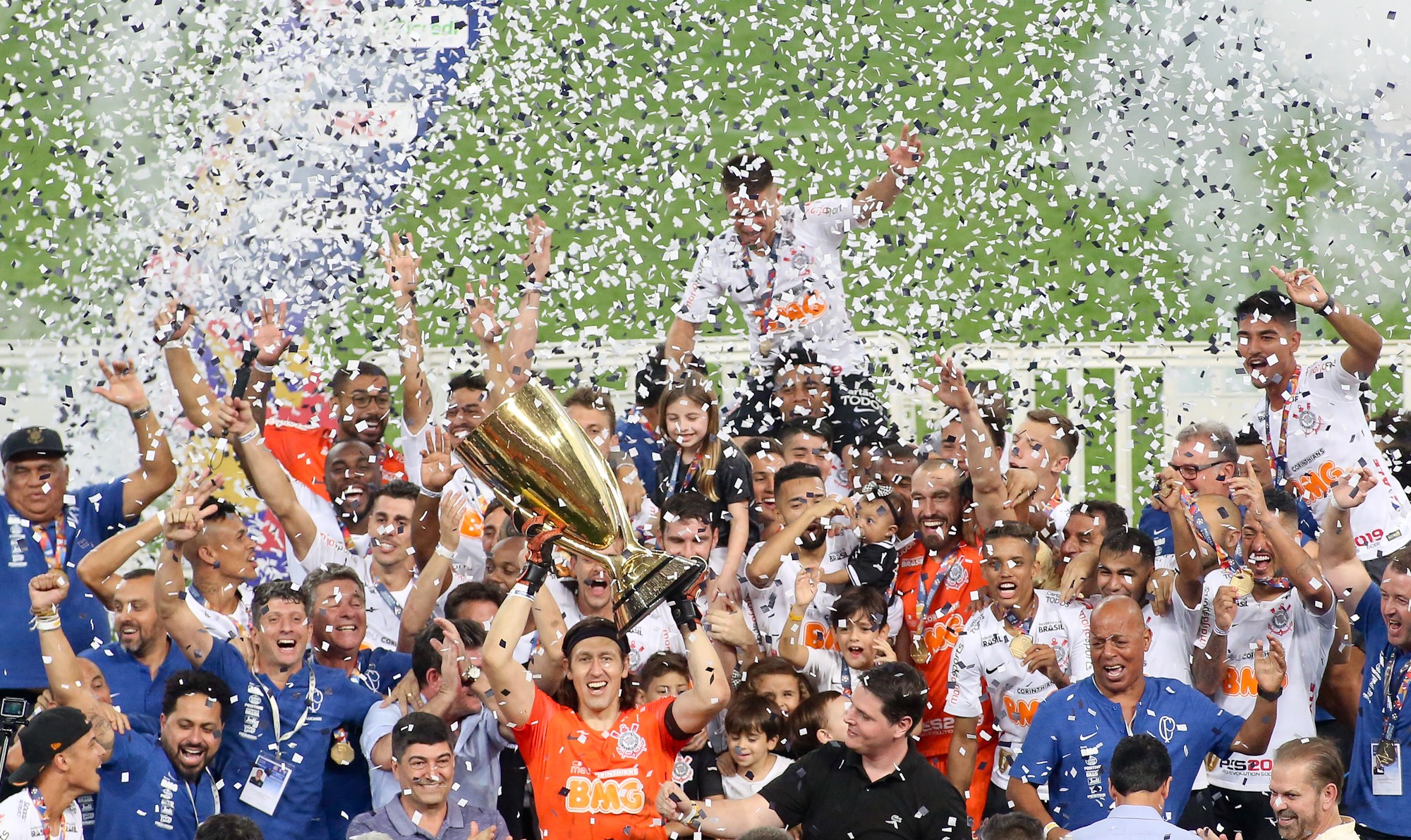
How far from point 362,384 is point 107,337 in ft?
7.21

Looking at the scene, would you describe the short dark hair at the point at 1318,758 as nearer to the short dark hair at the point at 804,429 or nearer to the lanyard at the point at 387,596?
the short dark hair at the point at 804,429

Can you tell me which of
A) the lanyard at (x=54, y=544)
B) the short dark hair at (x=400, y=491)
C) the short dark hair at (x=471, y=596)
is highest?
the short dark hair at (x=400, y=491)

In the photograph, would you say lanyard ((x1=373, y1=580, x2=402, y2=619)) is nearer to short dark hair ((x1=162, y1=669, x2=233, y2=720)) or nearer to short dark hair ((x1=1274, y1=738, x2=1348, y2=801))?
short dark hair ((x1=162, y1=669, x2=233, y2=720))

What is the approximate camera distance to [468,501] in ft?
20.7

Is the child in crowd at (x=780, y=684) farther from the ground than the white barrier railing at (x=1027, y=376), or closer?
closer

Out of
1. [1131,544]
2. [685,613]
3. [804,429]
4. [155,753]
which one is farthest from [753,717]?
[155,753]

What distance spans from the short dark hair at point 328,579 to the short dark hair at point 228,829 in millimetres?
1033

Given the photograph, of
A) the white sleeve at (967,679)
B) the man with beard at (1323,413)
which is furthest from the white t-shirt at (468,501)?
the man with beard at (1323,413)

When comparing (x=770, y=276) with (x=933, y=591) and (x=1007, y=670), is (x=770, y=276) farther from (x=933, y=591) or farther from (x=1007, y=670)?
(x=1007, y=670)

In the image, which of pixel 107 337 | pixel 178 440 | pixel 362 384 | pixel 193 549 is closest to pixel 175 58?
pixel 107 337

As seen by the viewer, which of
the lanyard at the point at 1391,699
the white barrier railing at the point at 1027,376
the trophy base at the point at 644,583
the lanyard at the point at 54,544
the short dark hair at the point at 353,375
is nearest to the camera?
the trophy base at the point at 644,583

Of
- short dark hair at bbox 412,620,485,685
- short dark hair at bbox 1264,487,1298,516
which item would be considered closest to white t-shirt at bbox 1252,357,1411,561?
short dark hair at bbox 1264,487,1298,516

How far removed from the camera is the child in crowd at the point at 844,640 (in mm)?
5469

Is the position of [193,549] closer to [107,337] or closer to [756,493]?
[756,493]
